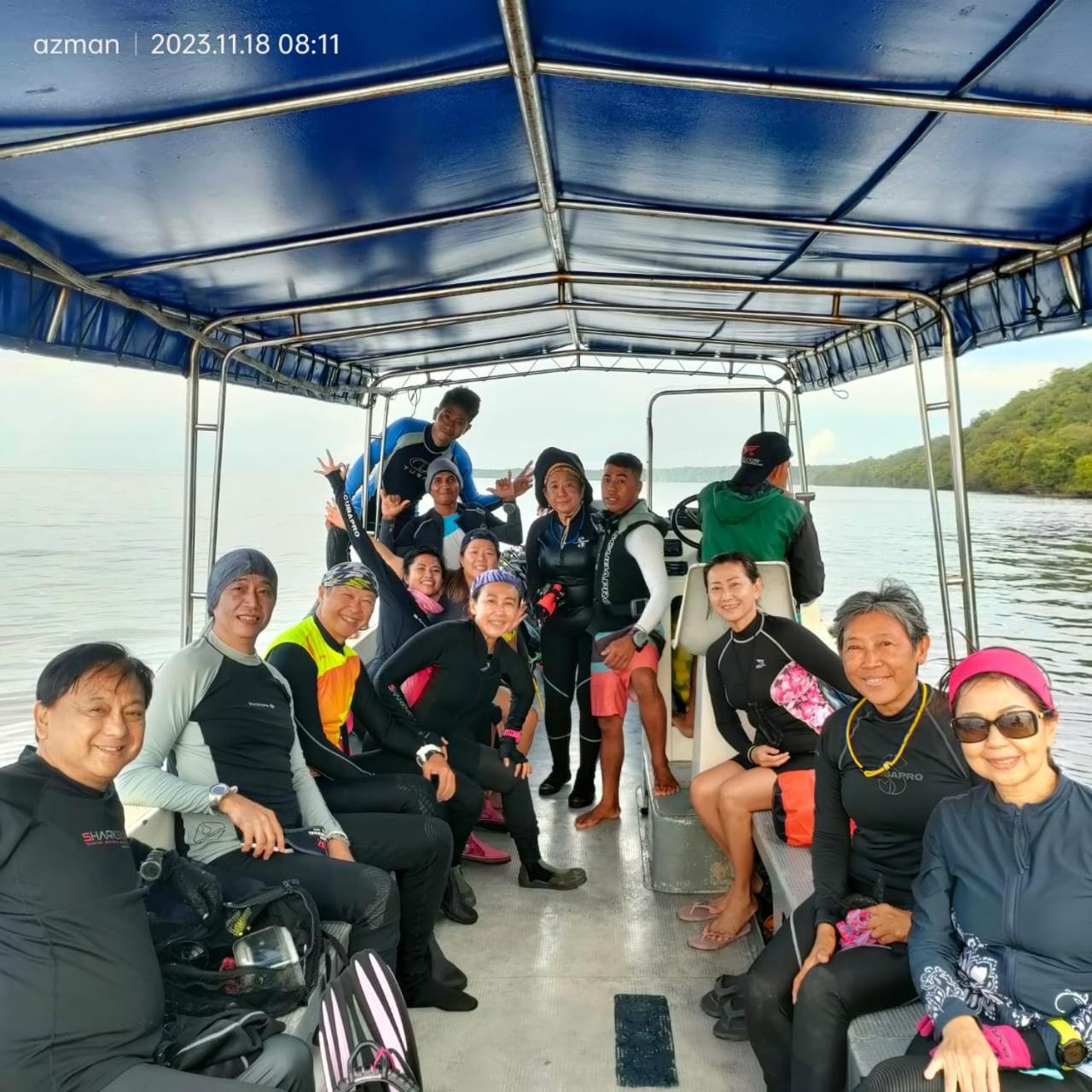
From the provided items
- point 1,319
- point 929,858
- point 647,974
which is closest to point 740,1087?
point 647,974

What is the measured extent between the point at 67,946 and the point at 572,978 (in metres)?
1.62

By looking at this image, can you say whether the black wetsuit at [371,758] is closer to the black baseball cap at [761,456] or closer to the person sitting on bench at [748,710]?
the person sitting on bench at [748,710]

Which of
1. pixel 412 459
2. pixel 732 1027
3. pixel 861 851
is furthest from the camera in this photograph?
pixel 412 459

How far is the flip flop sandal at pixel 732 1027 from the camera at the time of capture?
232 cm

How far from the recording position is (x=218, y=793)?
2195 mm

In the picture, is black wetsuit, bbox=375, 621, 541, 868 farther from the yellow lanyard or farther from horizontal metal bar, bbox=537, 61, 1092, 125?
horizontal metal bar, bbox=537, 61, 1092, 125

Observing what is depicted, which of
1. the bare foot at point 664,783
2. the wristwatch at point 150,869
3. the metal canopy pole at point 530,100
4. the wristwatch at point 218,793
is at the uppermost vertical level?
the metal canopy pole at point 530,100

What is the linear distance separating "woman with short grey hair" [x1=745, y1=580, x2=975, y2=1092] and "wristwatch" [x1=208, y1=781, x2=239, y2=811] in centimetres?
138

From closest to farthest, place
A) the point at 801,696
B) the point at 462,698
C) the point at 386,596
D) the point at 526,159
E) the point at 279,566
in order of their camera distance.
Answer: the point at 526,159 → the point at 801,696 → the point at 462,698 → the point at 386,596 → the point at 279,566

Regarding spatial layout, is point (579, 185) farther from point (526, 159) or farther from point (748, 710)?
point (748, 710)

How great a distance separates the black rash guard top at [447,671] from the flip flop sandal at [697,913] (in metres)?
1.01

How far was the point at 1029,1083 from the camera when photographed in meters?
1.41

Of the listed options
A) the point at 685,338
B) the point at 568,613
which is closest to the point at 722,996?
the point at 568,613

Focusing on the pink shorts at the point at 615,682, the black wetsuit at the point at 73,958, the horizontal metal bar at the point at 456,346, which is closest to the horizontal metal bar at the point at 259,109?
the black wetsuit at the point at 73,958
